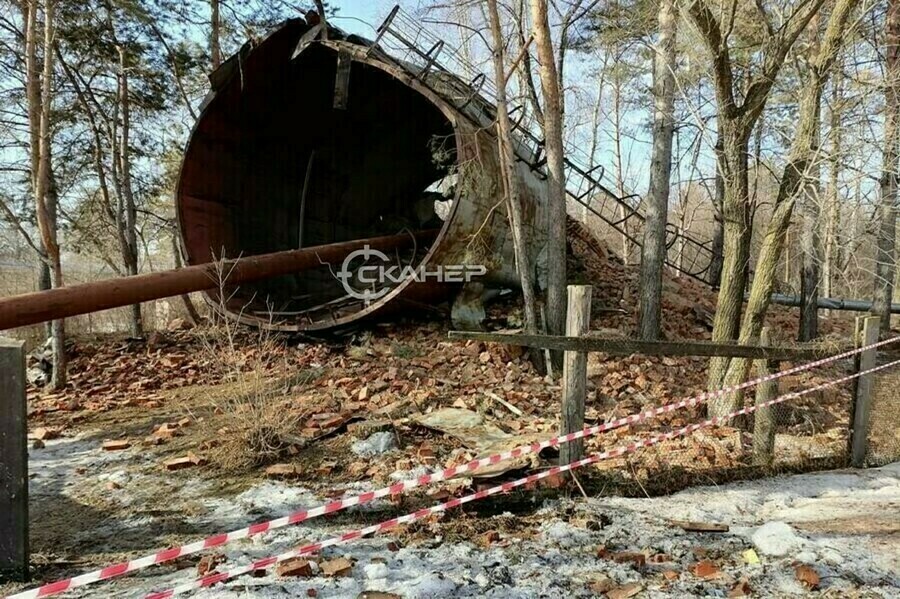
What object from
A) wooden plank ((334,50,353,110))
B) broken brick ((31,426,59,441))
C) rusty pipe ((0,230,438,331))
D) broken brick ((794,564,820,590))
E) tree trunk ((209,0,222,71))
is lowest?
broken brick ((31,426,59,441))

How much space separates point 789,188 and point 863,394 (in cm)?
202

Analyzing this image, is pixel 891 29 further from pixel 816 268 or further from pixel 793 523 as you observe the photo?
pixel 793 523

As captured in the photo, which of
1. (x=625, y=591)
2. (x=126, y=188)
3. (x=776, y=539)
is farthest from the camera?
(x=126, y=188)

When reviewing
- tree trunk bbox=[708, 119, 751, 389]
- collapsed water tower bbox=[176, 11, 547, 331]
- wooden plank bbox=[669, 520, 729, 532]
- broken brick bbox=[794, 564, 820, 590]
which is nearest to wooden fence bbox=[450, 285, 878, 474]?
wooden plank bbox=[669, 520, 729, 532]

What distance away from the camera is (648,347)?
4.11 meters

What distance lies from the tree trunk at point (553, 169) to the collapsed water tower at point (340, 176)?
85 centimetres

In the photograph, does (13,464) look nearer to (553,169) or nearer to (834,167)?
(553,169)

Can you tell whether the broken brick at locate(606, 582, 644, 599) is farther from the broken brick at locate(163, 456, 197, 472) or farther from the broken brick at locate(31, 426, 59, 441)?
the broken brick at locate(31, 426, 59, 441)

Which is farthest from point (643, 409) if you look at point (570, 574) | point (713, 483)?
point (570, 574)

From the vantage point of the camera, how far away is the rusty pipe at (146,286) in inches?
170

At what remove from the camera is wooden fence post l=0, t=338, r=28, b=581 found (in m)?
2.82

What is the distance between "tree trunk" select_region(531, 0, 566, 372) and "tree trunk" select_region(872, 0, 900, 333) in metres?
3.53

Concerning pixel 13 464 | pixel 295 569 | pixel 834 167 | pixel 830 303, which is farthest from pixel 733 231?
pixel 830 303

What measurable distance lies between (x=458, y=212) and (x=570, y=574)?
535cm
